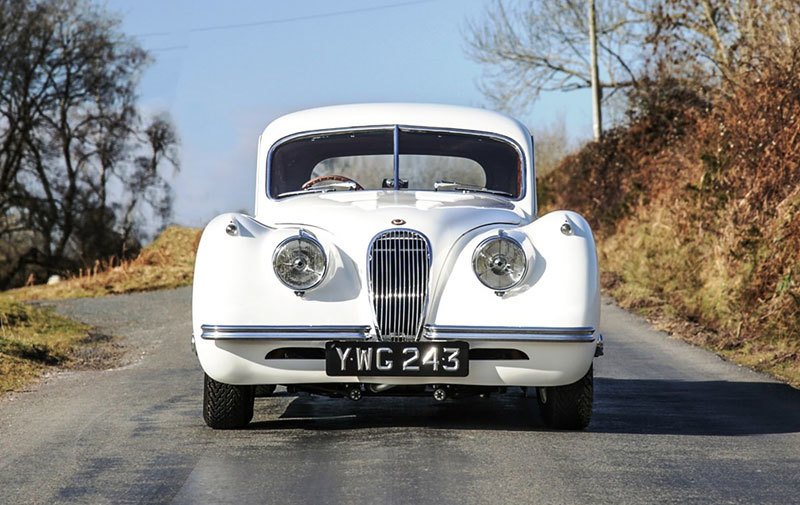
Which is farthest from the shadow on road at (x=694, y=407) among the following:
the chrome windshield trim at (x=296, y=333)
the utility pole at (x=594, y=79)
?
the utility pole at (x=594, y=79)

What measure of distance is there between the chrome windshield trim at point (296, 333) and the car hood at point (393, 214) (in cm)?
53

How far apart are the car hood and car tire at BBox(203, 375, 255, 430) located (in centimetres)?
96

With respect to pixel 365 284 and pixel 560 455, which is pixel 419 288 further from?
pixel 560 455


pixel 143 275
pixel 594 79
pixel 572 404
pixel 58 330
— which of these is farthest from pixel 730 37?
pixel 572 404

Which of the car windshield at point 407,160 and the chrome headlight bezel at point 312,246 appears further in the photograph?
the car windshield at point 407,160

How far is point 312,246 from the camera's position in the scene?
6.40m

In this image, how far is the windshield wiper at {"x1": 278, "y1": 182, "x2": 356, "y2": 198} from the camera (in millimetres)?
7902

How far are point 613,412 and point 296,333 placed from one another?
2.27 metres

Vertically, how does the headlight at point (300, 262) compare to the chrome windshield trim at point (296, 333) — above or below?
above

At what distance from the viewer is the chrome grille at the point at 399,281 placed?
6.28 m

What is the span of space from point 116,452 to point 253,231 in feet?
4.49

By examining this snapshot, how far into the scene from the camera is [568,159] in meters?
33.0

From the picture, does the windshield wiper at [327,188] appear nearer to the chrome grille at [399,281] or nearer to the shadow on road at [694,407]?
the chrome grille at [399,281]

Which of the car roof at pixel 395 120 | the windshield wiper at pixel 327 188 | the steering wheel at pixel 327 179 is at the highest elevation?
the car roof at pixel 395 120
